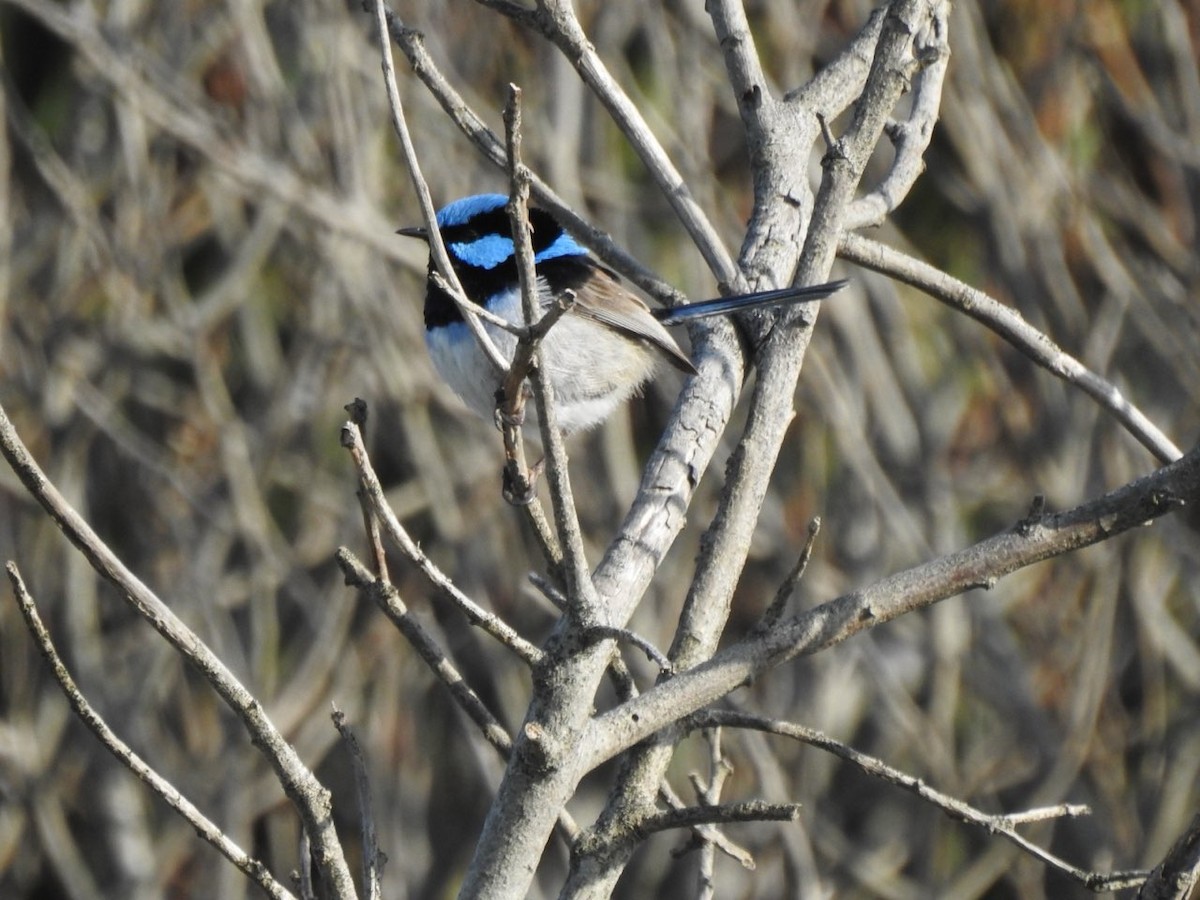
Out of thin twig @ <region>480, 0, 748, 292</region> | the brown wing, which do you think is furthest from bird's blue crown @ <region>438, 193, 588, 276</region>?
thin twig @ <region>480, 0, 748, 292</region>

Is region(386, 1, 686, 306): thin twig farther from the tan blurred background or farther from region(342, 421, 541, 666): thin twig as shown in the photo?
the tan blurred background

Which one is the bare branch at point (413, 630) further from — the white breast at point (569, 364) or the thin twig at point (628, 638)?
the white breast at point (569, 364)

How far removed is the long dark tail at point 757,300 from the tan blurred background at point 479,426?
2.53 m

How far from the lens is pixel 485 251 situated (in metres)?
3.87

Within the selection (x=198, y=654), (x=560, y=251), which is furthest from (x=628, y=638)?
(x=560, y=251)

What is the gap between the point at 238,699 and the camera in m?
1.75

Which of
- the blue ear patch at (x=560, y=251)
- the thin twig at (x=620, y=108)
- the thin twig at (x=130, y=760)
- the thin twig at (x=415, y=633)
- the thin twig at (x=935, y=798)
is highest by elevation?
the blue ear patch at (x=560, y=251)

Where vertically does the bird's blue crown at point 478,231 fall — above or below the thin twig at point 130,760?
above

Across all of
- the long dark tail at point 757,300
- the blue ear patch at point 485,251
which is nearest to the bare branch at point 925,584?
the long dark tail at point 757,300

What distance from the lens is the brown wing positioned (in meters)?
3.81

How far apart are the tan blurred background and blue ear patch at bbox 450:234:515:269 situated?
1.59 metres

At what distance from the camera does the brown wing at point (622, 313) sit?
3809mm

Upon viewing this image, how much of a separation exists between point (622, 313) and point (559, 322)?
0.18 meters

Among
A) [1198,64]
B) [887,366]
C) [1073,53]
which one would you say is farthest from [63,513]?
[1198,64]
